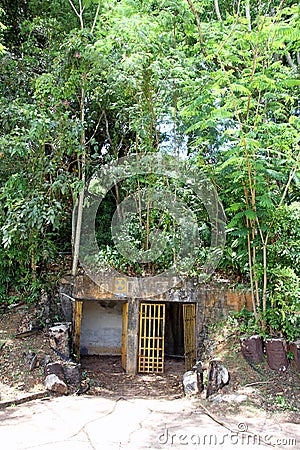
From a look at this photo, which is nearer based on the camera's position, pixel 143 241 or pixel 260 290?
pixel 260 290

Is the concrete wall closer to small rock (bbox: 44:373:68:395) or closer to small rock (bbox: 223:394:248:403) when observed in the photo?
small rock (bbox: 223:394:248:403)

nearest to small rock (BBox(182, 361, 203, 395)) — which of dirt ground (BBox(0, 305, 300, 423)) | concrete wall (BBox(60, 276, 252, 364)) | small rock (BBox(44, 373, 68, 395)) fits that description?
dirt ground (BBox(0, 305, 300, 423))

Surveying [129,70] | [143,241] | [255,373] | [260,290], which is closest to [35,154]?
[129,70]

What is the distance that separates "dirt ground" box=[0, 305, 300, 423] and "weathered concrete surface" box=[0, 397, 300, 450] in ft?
0.91

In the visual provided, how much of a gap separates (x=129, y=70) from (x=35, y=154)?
172cm

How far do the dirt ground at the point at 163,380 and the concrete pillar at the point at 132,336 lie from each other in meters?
0.16

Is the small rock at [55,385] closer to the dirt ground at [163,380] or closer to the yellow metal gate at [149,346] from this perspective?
the dirt ground at [163,380]

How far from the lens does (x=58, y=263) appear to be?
6469 mm

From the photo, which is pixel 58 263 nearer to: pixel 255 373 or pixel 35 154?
pixel 35 154

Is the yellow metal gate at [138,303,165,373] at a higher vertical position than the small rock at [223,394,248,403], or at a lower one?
higher

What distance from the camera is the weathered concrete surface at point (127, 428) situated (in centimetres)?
317

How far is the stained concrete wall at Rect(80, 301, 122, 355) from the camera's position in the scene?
316 inches

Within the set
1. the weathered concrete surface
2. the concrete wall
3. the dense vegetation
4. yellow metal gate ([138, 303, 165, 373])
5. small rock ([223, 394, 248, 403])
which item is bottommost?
the weathered concrete surface

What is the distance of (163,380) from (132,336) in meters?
0.80
